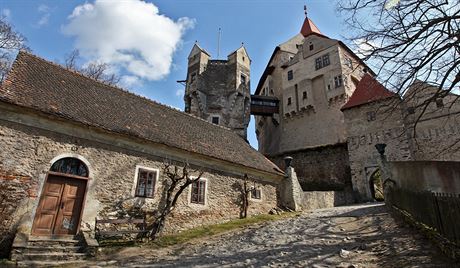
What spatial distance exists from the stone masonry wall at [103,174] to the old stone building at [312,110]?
47.6 feet

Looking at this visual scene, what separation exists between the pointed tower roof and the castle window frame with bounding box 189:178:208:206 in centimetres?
3415

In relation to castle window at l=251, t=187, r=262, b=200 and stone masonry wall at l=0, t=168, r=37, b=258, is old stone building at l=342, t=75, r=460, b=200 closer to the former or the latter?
castle window at l=251, t=187, r=262, b=200

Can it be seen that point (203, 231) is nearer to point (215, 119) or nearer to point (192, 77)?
point (215, 119)

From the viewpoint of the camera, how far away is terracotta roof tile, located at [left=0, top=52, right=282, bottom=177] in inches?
406

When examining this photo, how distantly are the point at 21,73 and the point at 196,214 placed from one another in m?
9.21

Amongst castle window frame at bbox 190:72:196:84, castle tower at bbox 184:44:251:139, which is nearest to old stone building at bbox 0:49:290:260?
castle tower at bbox 184:44:251:139

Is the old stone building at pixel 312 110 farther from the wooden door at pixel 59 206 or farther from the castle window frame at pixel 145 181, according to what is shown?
the wooden door at pixel 59 206

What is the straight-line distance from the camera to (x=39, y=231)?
8.95 metres

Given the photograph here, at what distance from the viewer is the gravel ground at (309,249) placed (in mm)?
6023

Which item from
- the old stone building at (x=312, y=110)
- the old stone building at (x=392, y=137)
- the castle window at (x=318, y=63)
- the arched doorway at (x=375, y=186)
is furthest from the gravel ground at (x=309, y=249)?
the castle window at (x=318, y=63)

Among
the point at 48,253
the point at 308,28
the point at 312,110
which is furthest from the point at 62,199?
the point at 308,28

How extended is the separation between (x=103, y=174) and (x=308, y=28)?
3913cm

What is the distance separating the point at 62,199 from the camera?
→ 31.7ft

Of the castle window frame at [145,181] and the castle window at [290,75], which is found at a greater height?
the castle window at [290,75]
